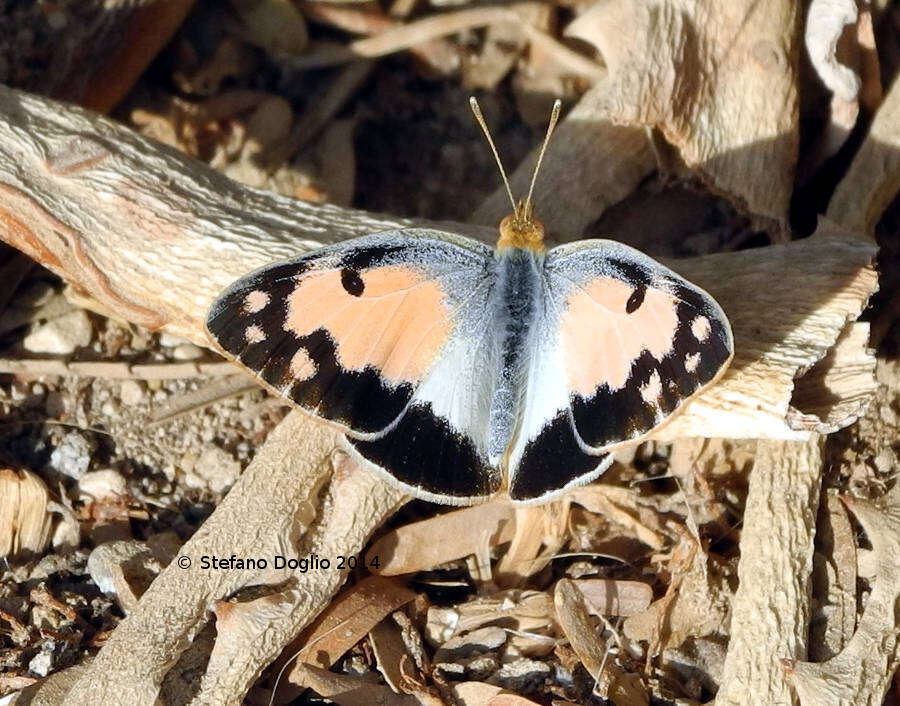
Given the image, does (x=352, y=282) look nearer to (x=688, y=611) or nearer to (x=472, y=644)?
(x=472, y=644)

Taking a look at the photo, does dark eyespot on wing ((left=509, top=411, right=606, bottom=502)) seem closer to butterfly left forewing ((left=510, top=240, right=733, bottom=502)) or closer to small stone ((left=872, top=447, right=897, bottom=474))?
butterfly left forewing ((left=510, top=240, right=733, bottom=502))

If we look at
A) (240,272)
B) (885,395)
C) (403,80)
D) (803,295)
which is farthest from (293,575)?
(403,80)

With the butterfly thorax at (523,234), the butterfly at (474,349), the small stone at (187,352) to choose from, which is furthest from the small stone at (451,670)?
the small stone at (187,352)

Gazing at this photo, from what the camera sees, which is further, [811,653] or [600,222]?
[600,222]

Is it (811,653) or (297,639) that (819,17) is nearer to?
(811,653)

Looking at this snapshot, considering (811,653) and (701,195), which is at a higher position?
(701,195)

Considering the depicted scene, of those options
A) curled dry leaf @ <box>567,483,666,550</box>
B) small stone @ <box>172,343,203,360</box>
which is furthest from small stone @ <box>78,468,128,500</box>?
curled dry leaf @ <box>567,483,666,550</box>
